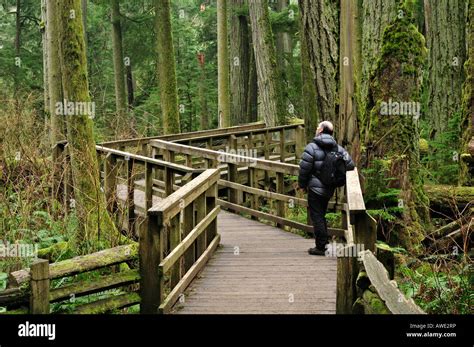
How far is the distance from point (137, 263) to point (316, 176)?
309cm

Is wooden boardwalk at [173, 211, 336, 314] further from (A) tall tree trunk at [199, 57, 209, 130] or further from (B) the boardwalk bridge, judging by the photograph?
(A) tall tree trunk at [199, 57, 209, 130]

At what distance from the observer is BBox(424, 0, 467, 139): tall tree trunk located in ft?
52.7

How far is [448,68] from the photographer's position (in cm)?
1612

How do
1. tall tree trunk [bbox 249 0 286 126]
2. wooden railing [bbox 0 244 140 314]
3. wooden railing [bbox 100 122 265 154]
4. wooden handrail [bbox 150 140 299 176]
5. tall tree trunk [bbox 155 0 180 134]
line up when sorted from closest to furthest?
wooden railing [bbox 0 244 140 314], wooden handrail [bbox 150 140 299 176], wooden railing [bbox 100 122 265 154], tall tree trunk [bbox 155 0 180 134], tall tree trunk [bbox 249 0 286 126]

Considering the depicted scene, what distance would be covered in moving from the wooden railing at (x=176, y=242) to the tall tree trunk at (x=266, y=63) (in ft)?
34.4

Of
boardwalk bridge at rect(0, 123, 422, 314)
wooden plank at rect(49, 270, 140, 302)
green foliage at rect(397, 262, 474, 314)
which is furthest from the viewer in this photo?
green foliage at rect(397, 262, 474, 314)

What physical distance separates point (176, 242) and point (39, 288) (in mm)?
2172

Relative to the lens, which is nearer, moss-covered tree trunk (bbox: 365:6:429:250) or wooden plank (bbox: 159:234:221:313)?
wooden plank (bbox: 159:234:221:313)

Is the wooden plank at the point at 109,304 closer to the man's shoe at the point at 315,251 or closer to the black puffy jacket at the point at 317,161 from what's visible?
the black puffy jacket at the point at 317,161

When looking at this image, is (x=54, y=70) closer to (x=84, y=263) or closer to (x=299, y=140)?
(x=299, y=140)

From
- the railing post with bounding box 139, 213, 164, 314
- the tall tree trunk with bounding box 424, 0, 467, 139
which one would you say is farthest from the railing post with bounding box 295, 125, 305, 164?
the railing post with bounding box 139, 213, 164, 314

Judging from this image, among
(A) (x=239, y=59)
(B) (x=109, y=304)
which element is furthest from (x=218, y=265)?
(A) (x=239, y=59)

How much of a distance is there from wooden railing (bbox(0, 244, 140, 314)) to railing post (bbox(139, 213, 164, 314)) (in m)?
0.10
